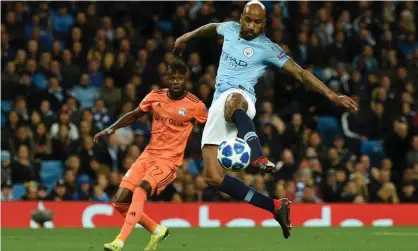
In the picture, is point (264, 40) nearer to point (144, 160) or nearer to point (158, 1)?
point (144, 160)

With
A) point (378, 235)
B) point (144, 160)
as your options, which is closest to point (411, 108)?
point (378, 235)

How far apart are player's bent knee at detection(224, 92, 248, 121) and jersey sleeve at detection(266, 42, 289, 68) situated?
0.52 meters

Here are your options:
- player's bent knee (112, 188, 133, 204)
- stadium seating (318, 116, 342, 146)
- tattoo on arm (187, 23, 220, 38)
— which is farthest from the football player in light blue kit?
stadium seating (318, 116, 342, 146)

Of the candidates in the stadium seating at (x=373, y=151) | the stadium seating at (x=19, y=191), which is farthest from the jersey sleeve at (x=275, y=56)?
the stadium seating at (x=373, y=151)

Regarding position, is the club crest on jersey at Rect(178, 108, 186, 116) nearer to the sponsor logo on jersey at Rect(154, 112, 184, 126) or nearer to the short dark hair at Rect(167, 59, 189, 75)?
the sponsor logo on jersey at Rect(154, 112, 184, 126)

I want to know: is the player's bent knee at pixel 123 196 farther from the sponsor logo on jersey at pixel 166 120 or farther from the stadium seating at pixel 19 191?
the stadium seating at pixel 19 191

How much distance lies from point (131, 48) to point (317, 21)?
3.86m

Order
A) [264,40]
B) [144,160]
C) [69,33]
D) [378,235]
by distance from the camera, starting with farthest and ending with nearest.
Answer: [69,33] → [378,235] → [144,160] → [264,40]

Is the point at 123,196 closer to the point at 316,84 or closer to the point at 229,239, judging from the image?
the point at 229,239

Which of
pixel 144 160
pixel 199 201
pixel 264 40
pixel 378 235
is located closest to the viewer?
pixel 264 40

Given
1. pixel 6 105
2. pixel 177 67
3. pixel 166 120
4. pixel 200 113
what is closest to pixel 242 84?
pixel 177 67

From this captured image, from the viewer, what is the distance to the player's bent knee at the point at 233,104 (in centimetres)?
1048

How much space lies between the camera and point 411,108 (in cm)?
2009

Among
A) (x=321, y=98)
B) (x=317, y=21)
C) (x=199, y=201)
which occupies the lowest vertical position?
(x=199, y=201)
